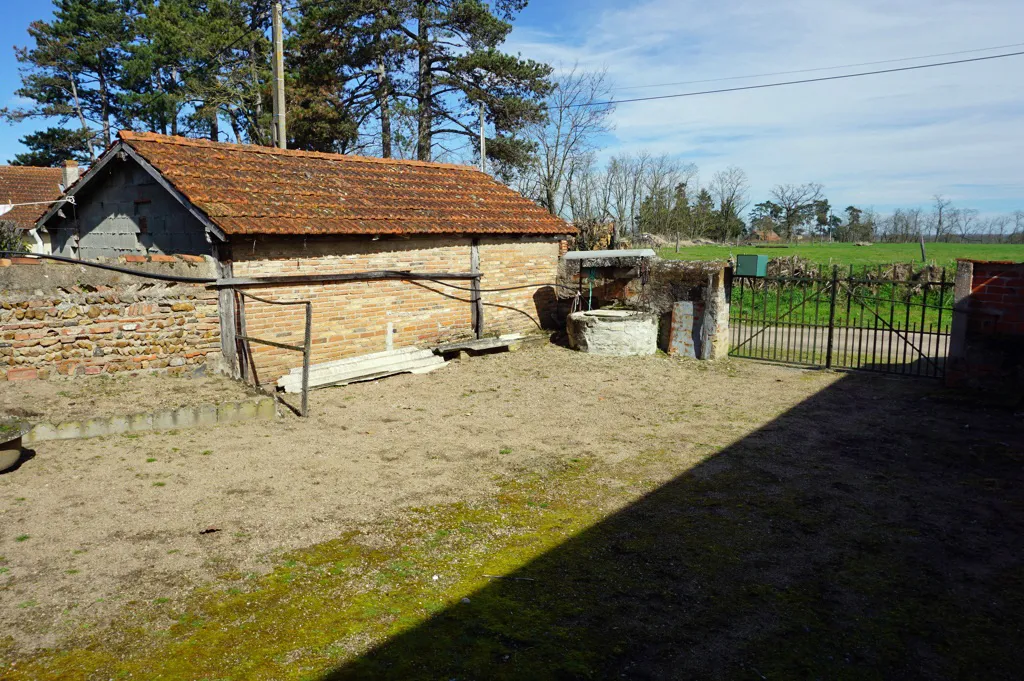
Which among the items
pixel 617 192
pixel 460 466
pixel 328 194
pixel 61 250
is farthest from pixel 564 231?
pixel 617 192

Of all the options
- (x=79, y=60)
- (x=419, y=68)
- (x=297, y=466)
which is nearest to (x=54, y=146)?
(x=79, y=60)

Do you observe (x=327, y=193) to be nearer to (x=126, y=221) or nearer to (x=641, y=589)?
(x=126, y=221)

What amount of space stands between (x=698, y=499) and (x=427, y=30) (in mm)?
21483

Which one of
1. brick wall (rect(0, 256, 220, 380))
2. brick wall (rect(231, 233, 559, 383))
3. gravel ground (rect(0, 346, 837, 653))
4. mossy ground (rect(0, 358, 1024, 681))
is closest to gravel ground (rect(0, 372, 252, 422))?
gravel ground (rect(0, 346, 837, 653))

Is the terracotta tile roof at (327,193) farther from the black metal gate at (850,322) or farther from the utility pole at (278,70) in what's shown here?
the black metal gate at (850,322)

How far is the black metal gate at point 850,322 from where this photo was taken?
11.4 m

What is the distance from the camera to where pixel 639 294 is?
13.4 m

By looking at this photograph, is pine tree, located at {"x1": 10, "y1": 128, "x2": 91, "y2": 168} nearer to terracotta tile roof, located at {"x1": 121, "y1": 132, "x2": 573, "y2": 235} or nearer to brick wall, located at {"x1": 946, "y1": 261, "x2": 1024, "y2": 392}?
terracotta tile roof, located at {"x1": 121, "y1": 132, "x2": 573, "y2": 235}

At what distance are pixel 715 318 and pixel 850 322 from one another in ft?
26.6

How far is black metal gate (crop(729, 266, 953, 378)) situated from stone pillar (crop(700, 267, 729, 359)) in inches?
14.5

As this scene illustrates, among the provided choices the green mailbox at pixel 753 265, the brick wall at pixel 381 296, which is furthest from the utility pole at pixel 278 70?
the green mailbox at pixel 753 265

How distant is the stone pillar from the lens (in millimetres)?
12234

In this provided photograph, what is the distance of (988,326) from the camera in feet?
31.6

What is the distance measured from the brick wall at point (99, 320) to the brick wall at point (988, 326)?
1089cm
